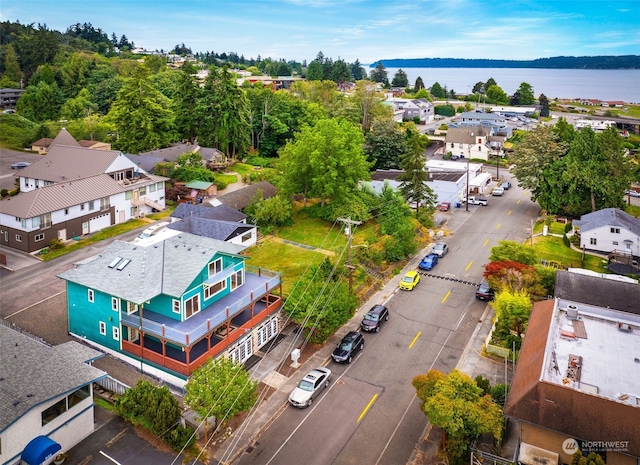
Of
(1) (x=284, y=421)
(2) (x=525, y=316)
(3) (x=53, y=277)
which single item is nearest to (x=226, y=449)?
(1) (x=284, y=421)

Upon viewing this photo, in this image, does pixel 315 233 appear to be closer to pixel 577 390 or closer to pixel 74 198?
pixel 74 198

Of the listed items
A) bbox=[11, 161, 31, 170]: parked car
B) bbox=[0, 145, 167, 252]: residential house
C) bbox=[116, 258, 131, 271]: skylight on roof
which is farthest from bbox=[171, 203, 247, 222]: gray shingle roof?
bbox=[11, 161, 31, 170]: parked car

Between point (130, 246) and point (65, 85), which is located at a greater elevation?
point (65, 85)

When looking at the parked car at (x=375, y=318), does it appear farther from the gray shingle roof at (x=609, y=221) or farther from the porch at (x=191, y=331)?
the gray shingle roof at (x=609, y=221)

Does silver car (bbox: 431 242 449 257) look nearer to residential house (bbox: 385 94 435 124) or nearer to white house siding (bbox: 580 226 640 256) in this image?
white house siding (bbox: 580 226 640 256)

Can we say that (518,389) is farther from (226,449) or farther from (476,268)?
(476,268)

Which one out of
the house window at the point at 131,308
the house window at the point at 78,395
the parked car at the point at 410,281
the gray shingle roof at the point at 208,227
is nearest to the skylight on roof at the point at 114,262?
the house window at the point at 131,308
